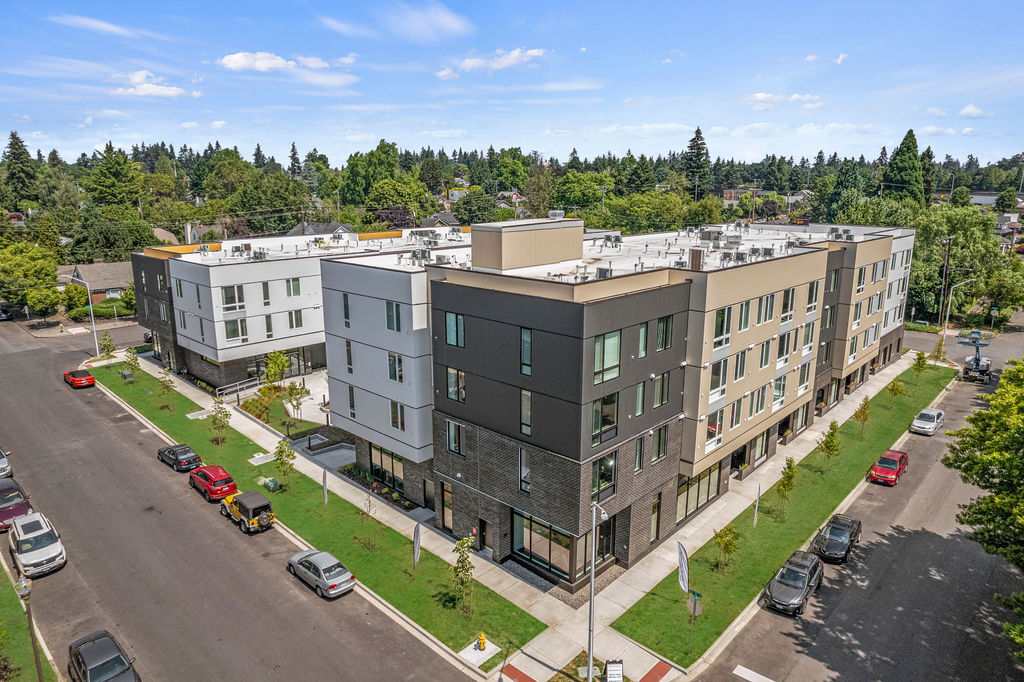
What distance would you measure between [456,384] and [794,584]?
17110 mm

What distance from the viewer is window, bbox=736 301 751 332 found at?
31781 millimetres

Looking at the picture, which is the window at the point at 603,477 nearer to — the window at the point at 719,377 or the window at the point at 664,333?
the window at the point at 664,333

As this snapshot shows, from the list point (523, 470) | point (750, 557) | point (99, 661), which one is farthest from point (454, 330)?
point (99, 661)

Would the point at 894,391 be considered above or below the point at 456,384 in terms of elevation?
below

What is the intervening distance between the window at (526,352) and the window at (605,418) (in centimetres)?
315

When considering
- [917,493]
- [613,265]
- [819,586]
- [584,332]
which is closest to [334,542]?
[584,332]

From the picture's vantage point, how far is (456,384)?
29.2 meters

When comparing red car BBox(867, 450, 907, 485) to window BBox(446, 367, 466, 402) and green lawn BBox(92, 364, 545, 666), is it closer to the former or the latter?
green lawn BBox(92, 364, 545, 666)

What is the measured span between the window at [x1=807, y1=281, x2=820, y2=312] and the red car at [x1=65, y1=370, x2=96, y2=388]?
5933 cm

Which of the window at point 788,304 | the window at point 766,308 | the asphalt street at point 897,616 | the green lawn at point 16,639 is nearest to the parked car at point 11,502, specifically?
the green lawn at point 16,639

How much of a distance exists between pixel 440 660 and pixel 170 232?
435 feet

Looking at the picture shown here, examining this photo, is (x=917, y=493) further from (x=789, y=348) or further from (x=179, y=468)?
(x=179, y=468)

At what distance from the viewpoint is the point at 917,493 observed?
36.0m

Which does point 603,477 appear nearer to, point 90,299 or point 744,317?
point 744,317
